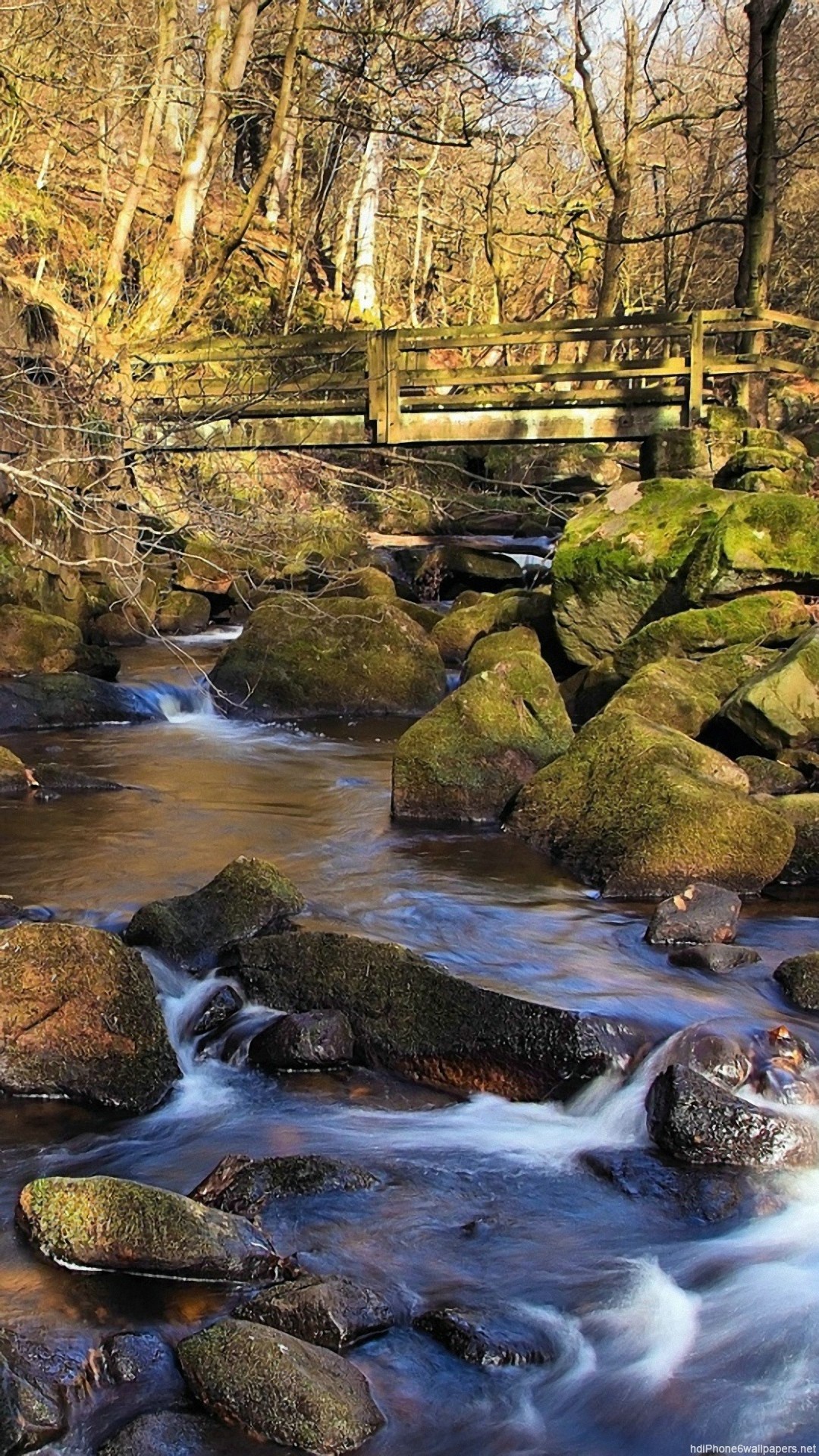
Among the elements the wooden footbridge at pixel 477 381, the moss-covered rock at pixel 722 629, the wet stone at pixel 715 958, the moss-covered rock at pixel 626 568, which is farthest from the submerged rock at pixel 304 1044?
the wooden footbridge at pixel 477 381

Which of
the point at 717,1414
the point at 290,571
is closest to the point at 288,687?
the point at 290,571

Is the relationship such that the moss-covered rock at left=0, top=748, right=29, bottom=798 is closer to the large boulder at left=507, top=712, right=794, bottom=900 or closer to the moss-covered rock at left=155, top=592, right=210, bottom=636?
the large boulder at left=507, top=712, right=794, bottom=900

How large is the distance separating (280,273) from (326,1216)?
23.5 m

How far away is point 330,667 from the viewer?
11.8 metres

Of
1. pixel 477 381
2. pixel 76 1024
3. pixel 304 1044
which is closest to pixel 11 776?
pixel 76 1024

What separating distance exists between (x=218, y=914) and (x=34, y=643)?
6569 millimetres

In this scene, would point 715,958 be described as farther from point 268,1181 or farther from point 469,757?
point 469,757

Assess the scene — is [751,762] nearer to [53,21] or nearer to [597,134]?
[53,21]

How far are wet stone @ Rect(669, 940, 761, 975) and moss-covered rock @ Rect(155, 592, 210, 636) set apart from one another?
1012 cm

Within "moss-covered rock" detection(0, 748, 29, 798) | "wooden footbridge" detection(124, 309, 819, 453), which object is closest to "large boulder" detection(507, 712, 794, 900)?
"moss-covered rock" detection(0, 748, 29, 798)

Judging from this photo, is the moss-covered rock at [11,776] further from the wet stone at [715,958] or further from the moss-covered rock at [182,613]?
the moss-covered rock at [182,613]

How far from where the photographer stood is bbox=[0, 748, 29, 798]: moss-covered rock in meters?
8.80

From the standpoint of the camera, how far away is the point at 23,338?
1345cm

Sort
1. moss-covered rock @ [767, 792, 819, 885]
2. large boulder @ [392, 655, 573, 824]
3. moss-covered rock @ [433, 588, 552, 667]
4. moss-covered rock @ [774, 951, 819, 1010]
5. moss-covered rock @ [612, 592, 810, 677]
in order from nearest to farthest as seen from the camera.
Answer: moss-covered rock @ [774, 951, 819, 1010] → moss-covered rock @ [767, 792, 819, 885] → large boulder @ [392, 655, 573, 824] → moss-covered rock @ [612, 592, 810, 677] → moss-covered rock @ [433, 588, 552, 667]
